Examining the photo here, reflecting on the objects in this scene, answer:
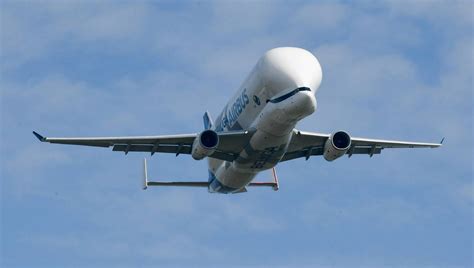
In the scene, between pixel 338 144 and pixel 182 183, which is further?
pixel 182 183

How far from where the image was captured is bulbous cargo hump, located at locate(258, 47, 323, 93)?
254 feet

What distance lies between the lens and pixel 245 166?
84.2 m

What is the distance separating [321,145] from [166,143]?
9.93m

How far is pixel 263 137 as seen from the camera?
8000 centimetres

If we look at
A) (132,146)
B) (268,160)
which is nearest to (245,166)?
(268,160)

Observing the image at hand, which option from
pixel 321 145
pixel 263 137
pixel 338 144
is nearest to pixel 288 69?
pixel 263 137

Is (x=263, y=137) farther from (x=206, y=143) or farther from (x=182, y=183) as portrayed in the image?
(x=182, y=183)

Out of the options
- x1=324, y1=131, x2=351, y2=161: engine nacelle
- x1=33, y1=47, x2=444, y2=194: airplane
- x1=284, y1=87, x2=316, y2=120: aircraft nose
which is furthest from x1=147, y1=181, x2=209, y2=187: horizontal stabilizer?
x1=284, y1=87, x2=316, y2=120: aircraft nose

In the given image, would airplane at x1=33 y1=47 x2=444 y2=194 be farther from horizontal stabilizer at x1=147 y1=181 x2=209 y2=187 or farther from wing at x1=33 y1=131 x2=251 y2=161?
horizontal stabilizer at x1=147 y1=181 x2=209 y2=187

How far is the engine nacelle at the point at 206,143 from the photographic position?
8012 cm

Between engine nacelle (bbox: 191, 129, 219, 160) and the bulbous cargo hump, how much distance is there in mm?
4658

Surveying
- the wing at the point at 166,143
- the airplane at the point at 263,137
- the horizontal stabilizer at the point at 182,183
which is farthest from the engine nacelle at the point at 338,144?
the horizontal stabilizer at the point at 182,183

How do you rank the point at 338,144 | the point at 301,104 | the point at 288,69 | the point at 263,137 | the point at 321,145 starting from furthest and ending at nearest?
the point at 321,145 → the point at 338,144 → the point at 263,137 → the point at 288,69 → the point at 301,104

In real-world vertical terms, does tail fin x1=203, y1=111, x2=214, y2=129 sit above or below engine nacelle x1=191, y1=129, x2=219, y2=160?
above
